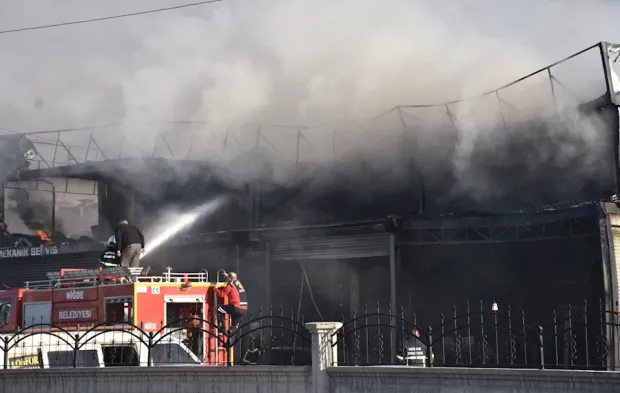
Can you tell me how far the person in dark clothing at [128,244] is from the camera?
1245 cm

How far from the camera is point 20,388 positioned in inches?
365

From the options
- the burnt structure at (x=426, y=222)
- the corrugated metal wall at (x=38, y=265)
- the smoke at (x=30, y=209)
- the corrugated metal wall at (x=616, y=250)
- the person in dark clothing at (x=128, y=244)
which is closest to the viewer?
the person in dark clothing at (x=128, y=244)

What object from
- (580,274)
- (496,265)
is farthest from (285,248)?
(580,274)

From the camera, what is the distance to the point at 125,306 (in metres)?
11.2

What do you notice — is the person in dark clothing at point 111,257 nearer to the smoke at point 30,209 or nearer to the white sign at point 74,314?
the white sign at point 74,314

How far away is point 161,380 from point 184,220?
13.0 metres

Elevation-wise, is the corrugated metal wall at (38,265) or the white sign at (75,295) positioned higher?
the corrugated metal wall at (38,265)

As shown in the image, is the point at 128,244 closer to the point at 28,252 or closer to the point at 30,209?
the point at 28,252

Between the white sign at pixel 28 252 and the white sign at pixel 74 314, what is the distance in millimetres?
10467

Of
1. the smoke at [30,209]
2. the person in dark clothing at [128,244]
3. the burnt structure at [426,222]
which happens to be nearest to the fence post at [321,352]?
A: the person in dark clothing at [128,244]

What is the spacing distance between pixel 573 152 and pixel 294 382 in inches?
387

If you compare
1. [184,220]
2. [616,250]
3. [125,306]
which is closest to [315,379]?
[125,306]

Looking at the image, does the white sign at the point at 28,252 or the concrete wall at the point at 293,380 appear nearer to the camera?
the concrete wall at the point at 293,380

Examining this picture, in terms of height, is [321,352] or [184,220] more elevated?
[184,220]
